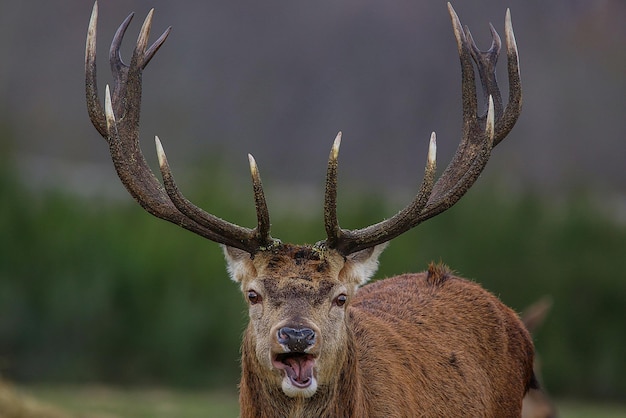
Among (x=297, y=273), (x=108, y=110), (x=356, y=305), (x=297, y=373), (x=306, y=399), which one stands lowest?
(x=306, y=399)

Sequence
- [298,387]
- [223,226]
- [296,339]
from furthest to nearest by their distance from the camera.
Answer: [223,226]
[298,387]
[296,339]

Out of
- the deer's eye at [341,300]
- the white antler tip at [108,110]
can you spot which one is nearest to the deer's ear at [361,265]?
the deer's eye at [341,300]

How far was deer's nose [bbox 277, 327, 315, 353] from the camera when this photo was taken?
6562mm

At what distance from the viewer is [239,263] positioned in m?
7.41

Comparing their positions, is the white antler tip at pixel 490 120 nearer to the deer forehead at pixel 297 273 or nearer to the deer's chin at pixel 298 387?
the deer forehead at pixel 297 273

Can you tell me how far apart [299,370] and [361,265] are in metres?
0.99

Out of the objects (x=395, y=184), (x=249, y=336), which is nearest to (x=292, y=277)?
(x=249, y=336)

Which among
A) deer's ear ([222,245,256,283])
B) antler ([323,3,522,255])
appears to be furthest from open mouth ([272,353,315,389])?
antler ([323,3,522,255])

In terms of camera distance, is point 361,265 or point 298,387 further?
point 361,265

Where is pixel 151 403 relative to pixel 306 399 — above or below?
below

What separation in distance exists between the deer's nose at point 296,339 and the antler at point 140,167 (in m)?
0.79

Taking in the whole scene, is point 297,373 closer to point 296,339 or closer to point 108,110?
point 296,339

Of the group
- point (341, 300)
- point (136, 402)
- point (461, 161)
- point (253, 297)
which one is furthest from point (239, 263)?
point (136, 402)

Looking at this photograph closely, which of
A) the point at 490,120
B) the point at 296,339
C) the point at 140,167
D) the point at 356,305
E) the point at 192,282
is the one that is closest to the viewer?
the point at 296,339
